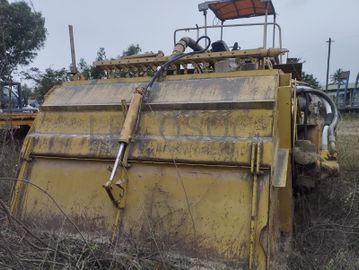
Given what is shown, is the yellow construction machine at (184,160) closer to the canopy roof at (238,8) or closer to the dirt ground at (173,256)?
the dirt ground at (173,256)

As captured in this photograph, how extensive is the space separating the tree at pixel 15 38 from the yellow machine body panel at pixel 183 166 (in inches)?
54.6

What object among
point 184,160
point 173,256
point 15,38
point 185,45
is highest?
point 15,38

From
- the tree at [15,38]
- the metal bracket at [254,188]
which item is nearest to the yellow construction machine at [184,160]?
the metal bracket at [254,188]

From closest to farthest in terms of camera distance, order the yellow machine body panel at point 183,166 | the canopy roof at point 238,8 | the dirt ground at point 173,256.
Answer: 1. the dirt ground at point 173,256
2. the yellow machine body panel at point 183,166
3. the canopy roof at point 238,8

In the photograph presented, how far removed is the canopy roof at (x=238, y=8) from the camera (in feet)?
20.5

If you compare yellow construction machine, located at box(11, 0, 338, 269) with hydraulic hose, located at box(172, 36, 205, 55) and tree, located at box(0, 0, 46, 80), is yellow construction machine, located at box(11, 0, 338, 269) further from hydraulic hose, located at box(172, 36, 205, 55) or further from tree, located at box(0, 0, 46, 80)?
tree, located at box(0, 0, 46, 80)

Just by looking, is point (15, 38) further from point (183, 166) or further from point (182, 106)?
point (183, 166)

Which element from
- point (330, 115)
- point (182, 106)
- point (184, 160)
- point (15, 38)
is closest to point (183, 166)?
point (184, 160)

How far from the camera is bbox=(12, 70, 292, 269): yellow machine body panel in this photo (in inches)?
112

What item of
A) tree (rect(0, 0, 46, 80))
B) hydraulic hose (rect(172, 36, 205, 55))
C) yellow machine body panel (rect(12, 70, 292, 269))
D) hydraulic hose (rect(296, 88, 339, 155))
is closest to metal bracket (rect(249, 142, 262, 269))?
yellow machine body panel (rect(12, 70, 292, 269))

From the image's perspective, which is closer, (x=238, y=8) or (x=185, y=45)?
(x=185, y=45)

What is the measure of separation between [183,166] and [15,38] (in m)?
8.80

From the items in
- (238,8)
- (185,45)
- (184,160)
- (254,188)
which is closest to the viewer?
(254,188)

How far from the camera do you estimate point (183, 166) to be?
3.07m
